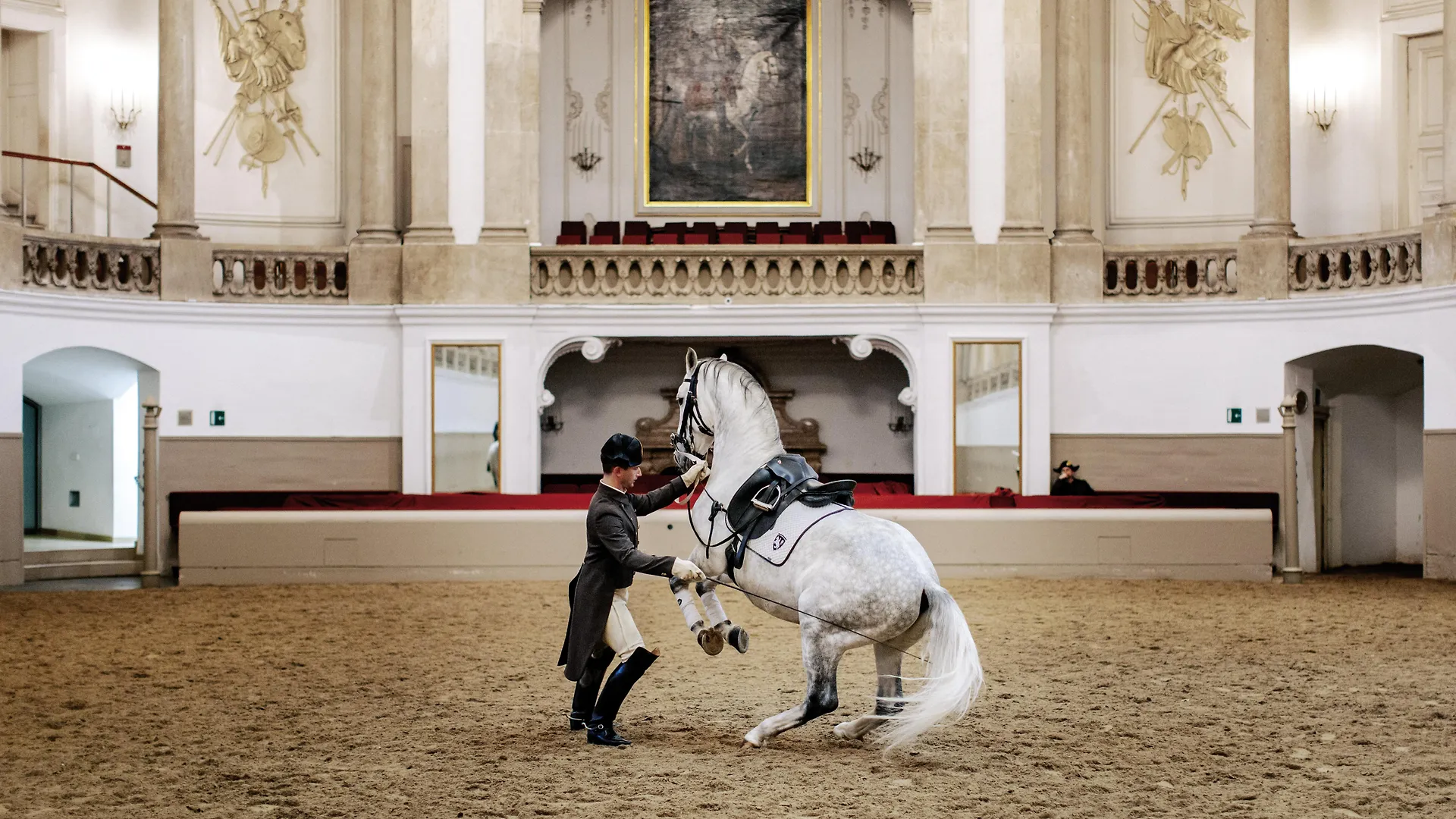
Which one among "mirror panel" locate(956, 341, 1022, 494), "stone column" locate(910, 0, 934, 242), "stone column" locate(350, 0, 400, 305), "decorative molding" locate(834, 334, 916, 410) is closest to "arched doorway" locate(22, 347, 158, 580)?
"stone column" locate(350, 0, 400, 305)

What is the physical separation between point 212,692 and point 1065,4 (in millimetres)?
13299

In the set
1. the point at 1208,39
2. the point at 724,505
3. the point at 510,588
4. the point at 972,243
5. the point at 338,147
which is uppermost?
the point at 1208,39

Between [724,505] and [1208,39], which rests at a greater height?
[1208,39]

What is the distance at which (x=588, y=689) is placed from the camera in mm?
7008

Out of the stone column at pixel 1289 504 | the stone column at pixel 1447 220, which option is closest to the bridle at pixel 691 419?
the stone column at pixel 1289 504

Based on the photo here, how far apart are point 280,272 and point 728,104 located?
6.25m

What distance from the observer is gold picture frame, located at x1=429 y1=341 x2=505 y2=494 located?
17016 millimetres

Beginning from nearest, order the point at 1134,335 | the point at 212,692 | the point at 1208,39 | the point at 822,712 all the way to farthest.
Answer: the point at 822,712 → the point at 212,692 → the point at 1134,335 → the point at 1208,39

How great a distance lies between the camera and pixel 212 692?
8.48 m

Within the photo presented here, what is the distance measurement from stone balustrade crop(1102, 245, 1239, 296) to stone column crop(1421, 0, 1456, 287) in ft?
7.29

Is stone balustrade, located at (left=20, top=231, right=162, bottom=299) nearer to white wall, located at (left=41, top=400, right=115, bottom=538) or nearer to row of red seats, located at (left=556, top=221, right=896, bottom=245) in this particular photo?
white wall, located at (left=41, top=400, right=115, bottom=538)

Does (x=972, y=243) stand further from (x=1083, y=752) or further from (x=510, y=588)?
(x=1083, y=752)

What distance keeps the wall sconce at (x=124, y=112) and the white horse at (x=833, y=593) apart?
533 inches

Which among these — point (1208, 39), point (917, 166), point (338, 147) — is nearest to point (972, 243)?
point (917, 166)
